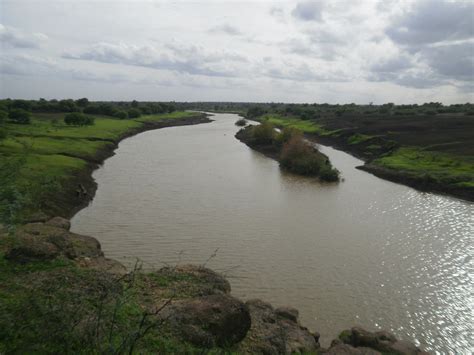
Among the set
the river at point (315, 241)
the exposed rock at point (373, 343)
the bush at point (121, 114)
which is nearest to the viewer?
the exposed rock at point (373, 343)

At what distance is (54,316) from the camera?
23.8 ft

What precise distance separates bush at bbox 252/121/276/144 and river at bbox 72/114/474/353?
22.1 metres

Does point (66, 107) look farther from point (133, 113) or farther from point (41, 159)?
point (41, 159)

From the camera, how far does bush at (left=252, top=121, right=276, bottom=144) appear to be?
199 ft

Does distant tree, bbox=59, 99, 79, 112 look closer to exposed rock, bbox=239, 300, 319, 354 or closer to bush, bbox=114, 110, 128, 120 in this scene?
bush, bbox=114, 110, 128, 120

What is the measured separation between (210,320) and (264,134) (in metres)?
51.5

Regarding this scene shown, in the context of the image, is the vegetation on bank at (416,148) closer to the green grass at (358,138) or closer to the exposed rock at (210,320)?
the green grass at (358,138)

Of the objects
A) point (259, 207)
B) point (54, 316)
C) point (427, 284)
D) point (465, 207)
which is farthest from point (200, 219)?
point (465, 207)

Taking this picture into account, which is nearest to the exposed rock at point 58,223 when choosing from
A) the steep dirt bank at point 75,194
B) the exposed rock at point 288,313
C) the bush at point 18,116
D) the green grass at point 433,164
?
the steep dirt bank at point 75,194

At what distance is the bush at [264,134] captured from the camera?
60.7m

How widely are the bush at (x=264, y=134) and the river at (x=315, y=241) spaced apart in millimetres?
22145

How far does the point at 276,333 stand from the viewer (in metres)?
12.1

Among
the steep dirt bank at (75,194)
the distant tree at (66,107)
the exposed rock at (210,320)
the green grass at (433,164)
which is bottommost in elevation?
the steep dirt bank at (75,194)

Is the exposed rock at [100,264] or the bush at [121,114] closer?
the exposed rock at [100,264]
